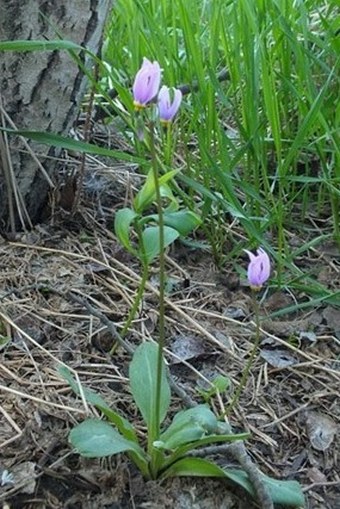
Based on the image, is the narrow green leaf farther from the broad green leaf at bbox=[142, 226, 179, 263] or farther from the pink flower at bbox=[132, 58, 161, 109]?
the pink flower at bbox=[132, 58, 161, 109]

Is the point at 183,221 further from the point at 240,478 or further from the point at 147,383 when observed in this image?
the point at 240,478

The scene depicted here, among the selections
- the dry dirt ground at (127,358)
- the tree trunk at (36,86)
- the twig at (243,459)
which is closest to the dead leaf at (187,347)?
the dry dirt ground at (127,358)

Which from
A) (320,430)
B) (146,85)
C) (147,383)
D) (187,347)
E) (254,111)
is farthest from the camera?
(254,111)

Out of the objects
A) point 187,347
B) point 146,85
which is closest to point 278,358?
point 187,347

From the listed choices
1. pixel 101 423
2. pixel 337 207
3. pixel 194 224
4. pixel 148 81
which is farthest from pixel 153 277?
pixel 148 81

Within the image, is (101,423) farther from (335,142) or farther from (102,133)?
(102,133)

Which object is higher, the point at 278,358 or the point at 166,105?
the point at 166,105

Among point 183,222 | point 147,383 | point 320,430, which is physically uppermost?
point 183,222

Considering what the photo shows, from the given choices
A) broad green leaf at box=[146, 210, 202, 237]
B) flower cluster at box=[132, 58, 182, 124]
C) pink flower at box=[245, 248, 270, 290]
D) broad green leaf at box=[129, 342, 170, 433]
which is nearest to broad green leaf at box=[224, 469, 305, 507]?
broad green leaf at box=[129, 342, 170, 433]
